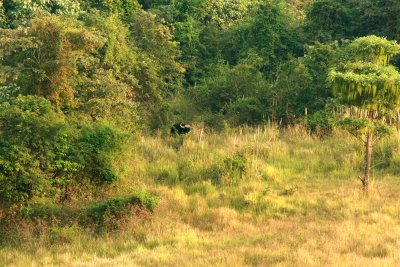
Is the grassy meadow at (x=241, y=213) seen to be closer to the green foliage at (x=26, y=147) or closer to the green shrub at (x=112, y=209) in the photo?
the green shrub at (x=112, y=209)

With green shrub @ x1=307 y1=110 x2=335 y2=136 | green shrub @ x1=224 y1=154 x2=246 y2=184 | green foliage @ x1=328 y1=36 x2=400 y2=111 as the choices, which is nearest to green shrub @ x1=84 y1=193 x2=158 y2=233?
green shrub @ x1=224 y1=154 x2=246 y2=184

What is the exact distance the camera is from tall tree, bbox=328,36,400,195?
32.7ft

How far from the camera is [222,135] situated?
52.8ft

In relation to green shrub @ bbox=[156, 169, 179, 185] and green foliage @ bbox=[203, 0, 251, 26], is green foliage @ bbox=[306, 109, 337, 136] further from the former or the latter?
green foliage @ bbox=[203, 0, 251, 26]

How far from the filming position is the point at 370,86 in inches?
392

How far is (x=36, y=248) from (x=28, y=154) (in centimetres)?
179

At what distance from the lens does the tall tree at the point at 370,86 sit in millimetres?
9977

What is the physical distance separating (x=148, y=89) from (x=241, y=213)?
9013mm

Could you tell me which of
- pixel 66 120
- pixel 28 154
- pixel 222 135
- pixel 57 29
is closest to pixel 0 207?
pixel 28 154

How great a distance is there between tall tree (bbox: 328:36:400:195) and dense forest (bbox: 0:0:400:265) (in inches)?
1.0

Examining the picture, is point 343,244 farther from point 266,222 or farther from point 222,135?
point 222,135

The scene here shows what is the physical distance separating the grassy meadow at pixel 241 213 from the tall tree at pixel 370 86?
150 centimetres

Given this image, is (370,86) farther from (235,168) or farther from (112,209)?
(112,209)

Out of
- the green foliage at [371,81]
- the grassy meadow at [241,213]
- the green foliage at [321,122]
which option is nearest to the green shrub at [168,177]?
the grassy meadow at [241,213]
